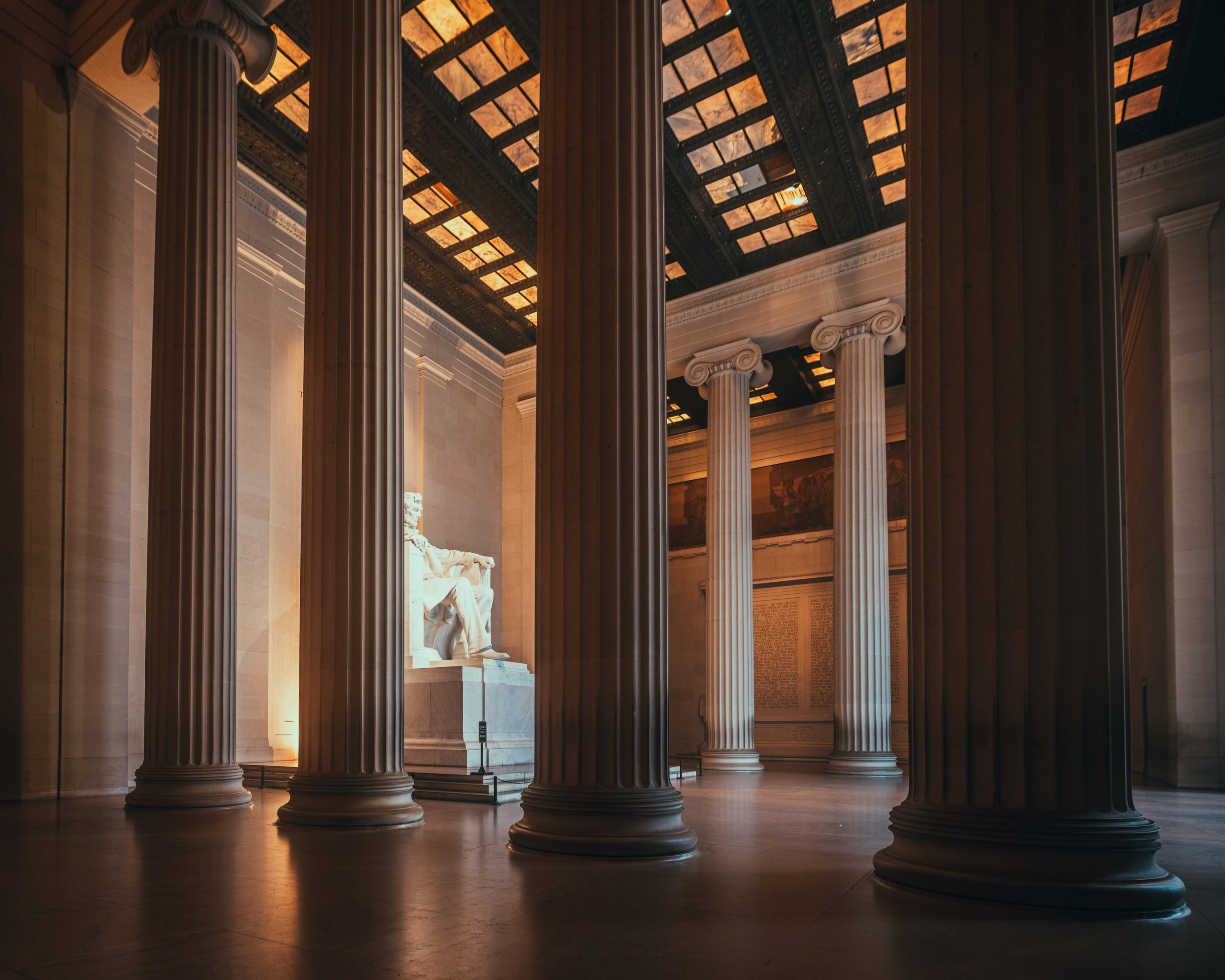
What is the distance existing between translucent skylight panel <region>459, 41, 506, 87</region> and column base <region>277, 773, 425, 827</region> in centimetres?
1326

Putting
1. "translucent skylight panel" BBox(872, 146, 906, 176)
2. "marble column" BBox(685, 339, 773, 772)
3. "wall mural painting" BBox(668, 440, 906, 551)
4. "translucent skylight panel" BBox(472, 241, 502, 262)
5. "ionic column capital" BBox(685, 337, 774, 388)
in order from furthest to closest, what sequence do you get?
"wall mural painting" BBox(668, 440, 906, 551) → "ionic column capital" BBox(685, 337, 774, 388) → "translucent skylight panel" BBox(472, 241, 502, 262) → "marble column" BBox(685, 339, 773, 772) → "translucent skylight panel" BBox(872, 146, 906, 176)

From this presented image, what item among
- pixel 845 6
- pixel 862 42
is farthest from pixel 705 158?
pixel 845 6

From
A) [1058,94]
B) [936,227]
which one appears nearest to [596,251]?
[936,227]

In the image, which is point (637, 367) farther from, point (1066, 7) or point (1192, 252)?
point (1192, 252)

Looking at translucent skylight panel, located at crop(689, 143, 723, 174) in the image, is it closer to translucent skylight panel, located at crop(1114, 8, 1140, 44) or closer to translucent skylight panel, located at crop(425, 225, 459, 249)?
translucent skylight panel, located at crop(425, 225, 459, 249)

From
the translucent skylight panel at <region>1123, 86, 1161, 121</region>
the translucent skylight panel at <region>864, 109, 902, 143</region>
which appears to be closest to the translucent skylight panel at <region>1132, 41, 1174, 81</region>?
the translucent skylight panel at <region>1123, 86, 1161, 121</region>

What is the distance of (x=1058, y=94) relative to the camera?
5.45m

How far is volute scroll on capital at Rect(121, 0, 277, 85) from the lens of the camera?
41.8 feet

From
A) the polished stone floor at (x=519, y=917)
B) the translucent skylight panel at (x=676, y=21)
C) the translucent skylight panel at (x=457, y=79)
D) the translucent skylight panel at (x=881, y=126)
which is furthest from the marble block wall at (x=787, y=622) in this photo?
the polished stone floor at (x=519, y=917)

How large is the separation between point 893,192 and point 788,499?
12.7 m

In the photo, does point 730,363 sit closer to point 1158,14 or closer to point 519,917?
point 1158,14

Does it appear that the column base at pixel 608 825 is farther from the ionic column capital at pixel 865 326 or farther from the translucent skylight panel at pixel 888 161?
the ionic column capital at pixel 865 326

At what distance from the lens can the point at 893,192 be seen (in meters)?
20.5

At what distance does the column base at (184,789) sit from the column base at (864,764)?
12.6 m
